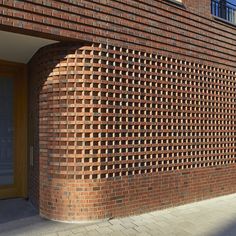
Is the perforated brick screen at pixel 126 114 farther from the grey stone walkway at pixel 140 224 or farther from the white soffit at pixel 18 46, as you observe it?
the grey stone walkway at pixel 140 224

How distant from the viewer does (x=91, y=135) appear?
5484 mm

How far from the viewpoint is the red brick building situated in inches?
215

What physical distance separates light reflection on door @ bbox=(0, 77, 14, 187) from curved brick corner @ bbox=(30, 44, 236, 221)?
71 cm

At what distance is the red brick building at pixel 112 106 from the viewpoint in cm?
545

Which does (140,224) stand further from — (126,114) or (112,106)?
(112,106)

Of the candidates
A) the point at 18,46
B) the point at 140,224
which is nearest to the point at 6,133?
the point at 18,46

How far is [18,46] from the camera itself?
5.86 meters

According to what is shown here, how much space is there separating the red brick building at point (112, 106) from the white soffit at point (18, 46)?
0.7 inches

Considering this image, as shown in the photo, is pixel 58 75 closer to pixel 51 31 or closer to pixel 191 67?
pixel 51 31

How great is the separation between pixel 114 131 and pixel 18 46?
2.18 meters

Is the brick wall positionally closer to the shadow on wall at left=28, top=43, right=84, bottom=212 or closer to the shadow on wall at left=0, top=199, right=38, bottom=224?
the shadow on wall at left=28, top=43, right=84, bottom=212

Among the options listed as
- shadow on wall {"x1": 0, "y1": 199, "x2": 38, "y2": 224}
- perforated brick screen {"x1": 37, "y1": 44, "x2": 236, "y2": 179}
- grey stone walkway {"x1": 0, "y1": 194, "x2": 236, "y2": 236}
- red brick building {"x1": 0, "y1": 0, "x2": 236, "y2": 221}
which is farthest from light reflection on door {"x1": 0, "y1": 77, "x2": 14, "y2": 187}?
perforated brick screen {"x1": 37, "y1": 44, "x2": 236, "y2": 179}

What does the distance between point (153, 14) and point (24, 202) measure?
441 centimetres

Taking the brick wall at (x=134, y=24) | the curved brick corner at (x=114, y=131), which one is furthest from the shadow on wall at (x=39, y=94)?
the brick wall at (x=134, y=24)
